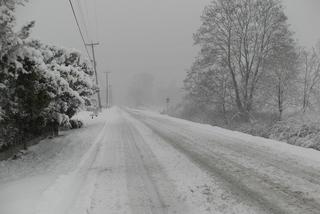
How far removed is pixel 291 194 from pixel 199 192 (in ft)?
5.20

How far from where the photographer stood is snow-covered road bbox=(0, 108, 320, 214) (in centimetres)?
537

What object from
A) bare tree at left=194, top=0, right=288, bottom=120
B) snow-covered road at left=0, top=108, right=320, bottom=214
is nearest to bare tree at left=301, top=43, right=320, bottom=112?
bare tree at left=194, top=0, right=288, bottom=120

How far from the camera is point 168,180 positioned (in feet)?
22.9

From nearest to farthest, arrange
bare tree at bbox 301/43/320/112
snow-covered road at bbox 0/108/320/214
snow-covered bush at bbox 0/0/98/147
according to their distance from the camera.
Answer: snow-covered road at bbox 0/108/320/214 < snow-covered bush at bbox 0/0/98/147 < bare tree at bbox 301/43/320/112

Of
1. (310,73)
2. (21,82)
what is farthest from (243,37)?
(21,82)

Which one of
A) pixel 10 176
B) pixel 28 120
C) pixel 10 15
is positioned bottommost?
pixel 10 176

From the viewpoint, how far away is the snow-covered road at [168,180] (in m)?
5.37

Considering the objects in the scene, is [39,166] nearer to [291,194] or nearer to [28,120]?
[28,120]

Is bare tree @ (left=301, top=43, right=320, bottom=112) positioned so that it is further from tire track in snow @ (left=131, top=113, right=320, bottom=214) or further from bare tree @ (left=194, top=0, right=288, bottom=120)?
tire track in snow @ (left=131, top=113, right=320, bottom=214)

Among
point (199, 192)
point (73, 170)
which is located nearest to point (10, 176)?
point (73, 170)

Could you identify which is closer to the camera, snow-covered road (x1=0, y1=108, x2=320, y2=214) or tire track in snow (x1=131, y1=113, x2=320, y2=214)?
tire track in snow (x1=131, y1=113, x2=320, y2=214)

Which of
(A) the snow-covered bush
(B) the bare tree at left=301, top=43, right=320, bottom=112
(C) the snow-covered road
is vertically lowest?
(C) the snow-covered road

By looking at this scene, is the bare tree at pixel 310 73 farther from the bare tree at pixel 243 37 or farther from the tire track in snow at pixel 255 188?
the tire track in snow at pixel 255 188

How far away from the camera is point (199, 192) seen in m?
6.02
